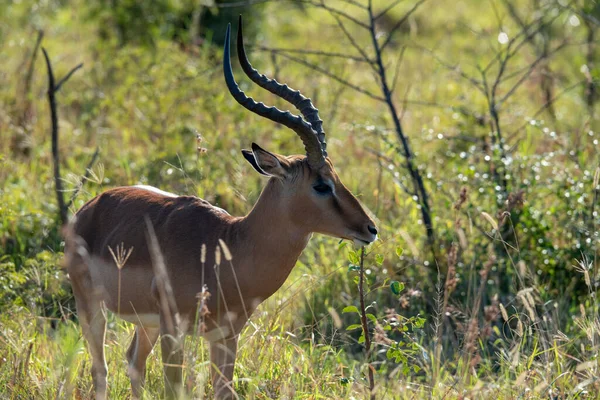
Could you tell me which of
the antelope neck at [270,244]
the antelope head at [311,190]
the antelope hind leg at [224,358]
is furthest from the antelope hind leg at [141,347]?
the antelope head at [311,190]

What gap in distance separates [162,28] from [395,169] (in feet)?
15.3

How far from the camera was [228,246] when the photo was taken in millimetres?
4582

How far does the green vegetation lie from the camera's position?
4.45 m

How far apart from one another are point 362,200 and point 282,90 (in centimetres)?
306

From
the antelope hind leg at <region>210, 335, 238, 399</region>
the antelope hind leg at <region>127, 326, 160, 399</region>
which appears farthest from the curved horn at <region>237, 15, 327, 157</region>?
the antelope hind leg at <region>127, 326, 160, 399</region>

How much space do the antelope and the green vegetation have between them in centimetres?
14

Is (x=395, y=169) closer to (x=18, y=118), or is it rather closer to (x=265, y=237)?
(x=265, y=237)

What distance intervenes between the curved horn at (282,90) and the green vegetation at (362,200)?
646 mm

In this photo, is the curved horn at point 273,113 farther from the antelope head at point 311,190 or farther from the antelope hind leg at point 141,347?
the antelope hind leg at point 141,347

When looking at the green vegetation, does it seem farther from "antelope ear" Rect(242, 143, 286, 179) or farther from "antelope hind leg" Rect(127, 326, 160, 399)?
"antelope ear" Rect(242, 143, 286, 179)

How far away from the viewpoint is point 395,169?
7.00m

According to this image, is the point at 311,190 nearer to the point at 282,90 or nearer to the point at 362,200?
the point at 282,90

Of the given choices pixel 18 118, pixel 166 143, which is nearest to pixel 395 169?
pixel 166 143

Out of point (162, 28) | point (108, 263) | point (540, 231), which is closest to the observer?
point (108, 263)
